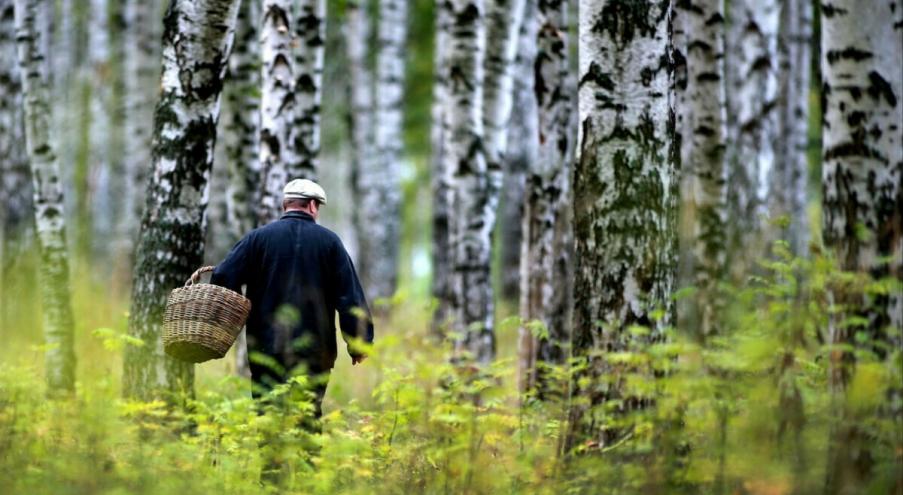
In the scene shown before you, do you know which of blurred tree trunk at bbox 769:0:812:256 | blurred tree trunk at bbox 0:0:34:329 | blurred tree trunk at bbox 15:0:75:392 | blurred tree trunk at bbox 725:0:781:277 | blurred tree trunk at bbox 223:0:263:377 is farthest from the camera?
blurred tree trunk at bbox 769:0:812:256

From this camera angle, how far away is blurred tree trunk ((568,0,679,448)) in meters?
6.54

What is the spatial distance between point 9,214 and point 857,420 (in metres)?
11.3

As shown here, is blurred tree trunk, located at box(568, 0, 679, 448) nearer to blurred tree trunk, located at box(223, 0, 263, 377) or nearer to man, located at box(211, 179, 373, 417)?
man, located at box(211, 179, 373, 417)

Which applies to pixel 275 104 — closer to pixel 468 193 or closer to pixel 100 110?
pixel 468 193

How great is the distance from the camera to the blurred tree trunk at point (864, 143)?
20.8 feet

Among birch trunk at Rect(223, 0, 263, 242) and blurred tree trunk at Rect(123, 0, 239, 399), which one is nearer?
blurred tree trunk at Rect(123, 0, 239, 399)

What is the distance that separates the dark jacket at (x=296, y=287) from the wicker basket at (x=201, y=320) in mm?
362

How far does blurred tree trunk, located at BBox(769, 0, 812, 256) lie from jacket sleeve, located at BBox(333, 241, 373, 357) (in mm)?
15527

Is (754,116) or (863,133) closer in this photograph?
(863,133)

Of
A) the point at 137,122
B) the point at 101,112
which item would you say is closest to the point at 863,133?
the point at 137,122

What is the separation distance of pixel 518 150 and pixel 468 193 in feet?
29.5

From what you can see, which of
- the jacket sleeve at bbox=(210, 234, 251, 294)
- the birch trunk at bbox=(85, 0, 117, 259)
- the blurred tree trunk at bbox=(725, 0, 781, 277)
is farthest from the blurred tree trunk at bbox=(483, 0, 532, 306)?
the birch trunk at bbox=(85, 0, 117, 259)

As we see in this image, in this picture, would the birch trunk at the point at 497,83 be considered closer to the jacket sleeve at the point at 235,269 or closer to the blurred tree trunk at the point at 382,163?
the jacket sleeve at the point at 235,269

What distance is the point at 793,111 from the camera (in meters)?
22.2
